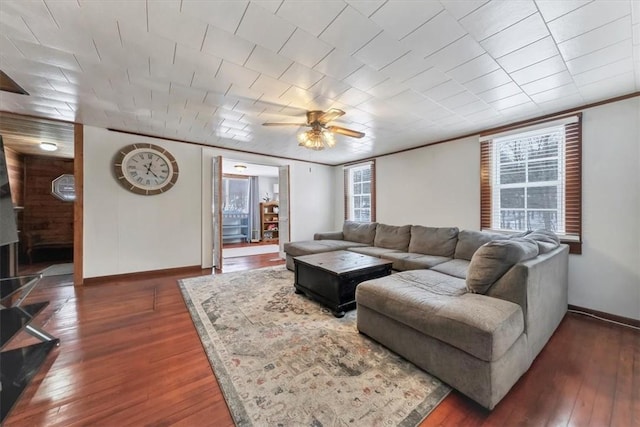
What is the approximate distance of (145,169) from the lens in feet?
13.4

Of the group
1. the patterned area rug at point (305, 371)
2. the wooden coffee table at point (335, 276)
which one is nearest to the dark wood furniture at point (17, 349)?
the patterned area rug at point (305, 371)

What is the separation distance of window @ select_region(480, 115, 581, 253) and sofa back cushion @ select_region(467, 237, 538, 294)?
164cm

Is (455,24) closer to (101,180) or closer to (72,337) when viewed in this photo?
(72,337)

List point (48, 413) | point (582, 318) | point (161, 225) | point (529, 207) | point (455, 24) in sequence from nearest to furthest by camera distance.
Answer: point (48, 413) → point (455, 24) → point (582, 318) → point (529, 207) → point (161, 225)

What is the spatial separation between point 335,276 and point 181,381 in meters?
1.54

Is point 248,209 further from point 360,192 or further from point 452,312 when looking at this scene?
point 452,312

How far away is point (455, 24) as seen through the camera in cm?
155

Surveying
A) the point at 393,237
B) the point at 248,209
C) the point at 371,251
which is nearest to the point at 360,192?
the point at 393,237

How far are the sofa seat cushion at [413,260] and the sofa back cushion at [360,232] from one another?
976 mm

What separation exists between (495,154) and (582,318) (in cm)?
223

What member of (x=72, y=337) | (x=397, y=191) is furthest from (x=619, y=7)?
(x=72, y=337)

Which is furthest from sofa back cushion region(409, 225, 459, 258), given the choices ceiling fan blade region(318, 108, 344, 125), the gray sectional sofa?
ceiling fan blade region(318, 108, 344, 125)

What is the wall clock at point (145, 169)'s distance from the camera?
3.90 m

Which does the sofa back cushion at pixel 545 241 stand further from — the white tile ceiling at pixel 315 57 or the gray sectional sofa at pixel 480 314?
the white tile ceiling at pixel 315 57
